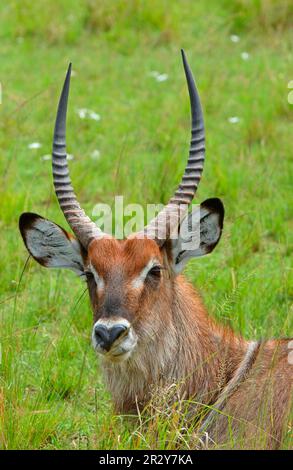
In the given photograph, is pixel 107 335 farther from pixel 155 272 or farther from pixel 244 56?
pixel 244 56

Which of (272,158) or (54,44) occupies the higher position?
(54,44)

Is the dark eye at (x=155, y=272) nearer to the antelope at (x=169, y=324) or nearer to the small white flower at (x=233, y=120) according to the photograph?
the antelope at (x=169, y=324)

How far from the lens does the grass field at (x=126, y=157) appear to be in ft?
18.7

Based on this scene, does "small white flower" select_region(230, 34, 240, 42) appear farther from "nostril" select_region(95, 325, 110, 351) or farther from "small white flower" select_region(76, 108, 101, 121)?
"nostril" select_region(95, 325, 110, 351)

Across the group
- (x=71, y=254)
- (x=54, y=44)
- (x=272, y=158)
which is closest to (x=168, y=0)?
(x=54, y=44)

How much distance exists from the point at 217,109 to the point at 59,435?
5.21m

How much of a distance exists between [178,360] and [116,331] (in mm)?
675

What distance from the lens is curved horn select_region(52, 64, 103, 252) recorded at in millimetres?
5363

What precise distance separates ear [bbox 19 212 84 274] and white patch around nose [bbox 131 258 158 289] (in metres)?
0.48

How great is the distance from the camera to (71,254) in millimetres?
5523

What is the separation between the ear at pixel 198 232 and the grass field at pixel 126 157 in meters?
0.31

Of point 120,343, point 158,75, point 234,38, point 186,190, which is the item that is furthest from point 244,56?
point 120,343

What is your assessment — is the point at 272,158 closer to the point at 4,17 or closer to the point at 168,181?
the point at 168,181

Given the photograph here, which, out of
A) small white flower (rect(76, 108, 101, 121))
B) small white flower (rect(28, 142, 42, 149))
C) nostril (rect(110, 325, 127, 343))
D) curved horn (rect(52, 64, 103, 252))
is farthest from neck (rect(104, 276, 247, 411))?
small white flower (rect(76, 108, 101, 121))
